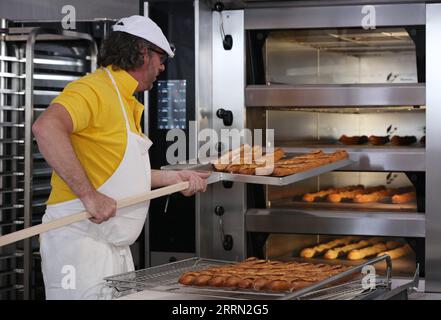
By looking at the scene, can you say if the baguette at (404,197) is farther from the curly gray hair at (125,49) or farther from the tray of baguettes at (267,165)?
the curly gray hair at (125,49)

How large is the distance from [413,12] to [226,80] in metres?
0.97

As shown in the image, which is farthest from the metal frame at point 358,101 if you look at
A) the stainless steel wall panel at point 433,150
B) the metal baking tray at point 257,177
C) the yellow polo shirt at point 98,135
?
the yellow polo shirt at point 98,135

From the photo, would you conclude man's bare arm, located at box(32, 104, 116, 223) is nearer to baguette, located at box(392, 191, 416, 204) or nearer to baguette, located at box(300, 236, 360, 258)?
baguette, located at box(300, 236, 360, 258)

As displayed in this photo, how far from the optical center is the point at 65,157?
110 inches

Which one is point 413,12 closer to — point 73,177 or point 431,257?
point 431,257

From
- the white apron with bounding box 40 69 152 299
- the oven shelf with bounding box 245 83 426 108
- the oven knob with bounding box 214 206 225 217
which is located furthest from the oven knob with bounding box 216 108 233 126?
the white apron with bounding box 40 69 152 299

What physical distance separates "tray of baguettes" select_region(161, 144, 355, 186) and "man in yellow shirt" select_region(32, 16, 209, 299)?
1.49 ft

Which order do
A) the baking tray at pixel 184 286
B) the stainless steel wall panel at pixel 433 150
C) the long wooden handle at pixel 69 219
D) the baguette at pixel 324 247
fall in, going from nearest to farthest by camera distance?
the baking tray at pixel 184 286
the long wooden handle at pixel 69 219
the stainless steel wall panel at pixel 433 150
the baguette at pixel 324 247

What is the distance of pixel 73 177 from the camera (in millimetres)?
2816

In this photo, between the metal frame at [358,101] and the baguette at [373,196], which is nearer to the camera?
the metal frame at [358,101]

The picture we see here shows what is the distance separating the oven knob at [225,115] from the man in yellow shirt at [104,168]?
874 mm

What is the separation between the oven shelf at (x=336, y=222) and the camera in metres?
3.90
